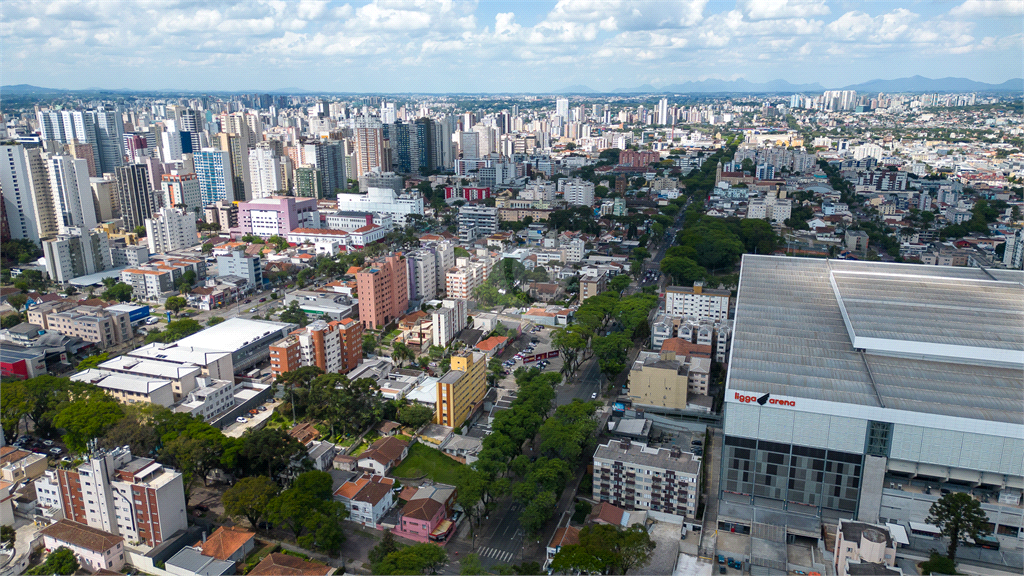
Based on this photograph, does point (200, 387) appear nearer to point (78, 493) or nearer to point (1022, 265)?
point (78, 493)

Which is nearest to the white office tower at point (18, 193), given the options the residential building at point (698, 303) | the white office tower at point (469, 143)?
the residential building at point (698, 303)

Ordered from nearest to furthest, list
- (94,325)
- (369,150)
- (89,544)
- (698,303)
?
(89,544) → (94,325) → (698,303) → (369,150)

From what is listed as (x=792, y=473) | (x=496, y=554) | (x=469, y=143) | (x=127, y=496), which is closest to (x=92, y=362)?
(x=127, y=496)

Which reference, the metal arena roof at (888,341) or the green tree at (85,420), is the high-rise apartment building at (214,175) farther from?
the metal arena roof at (888,341)

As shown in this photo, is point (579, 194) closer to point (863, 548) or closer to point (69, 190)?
point (69, 190)

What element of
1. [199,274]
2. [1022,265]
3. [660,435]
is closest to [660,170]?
[1022,265]

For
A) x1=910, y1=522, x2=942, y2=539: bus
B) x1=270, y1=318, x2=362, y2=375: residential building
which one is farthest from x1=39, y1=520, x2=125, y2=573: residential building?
x1=910, y1=522, x2=942, y2=539: bus

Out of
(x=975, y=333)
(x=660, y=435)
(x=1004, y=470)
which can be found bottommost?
(x=660, y=435)
